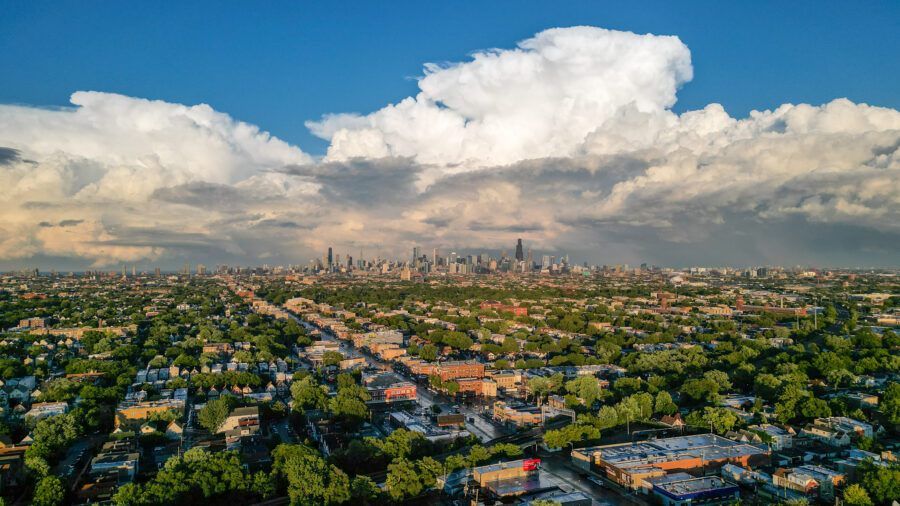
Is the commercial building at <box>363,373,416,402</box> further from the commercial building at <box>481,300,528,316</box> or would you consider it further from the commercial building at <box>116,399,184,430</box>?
the commercial building at <box>481,300,528,316</box>

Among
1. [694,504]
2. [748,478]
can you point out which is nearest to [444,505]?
[694,504]

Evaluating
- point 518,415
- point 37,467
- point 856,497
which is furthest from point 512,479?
point 37,467

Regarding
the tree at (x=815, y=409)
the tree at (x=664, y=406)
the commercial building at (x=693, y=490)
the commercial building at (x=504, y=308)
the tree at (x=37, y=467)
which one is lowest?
the tree at (x=37, y=467)

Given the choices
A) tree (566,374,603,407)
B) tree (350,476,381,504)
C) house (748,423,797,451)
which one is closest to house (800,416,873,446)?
house (748,423,797,451)

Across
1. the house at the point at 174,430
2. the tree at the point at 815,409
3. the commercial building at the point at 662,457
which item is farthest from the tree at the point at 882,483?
the house at the point at 174,430

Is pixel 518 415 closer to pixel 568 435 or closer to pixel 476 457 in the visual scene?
pixel 568 435

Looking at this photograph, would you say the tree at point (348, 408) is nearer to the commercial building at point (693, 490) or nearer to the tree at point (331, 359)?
the tree at point (331, 359)
